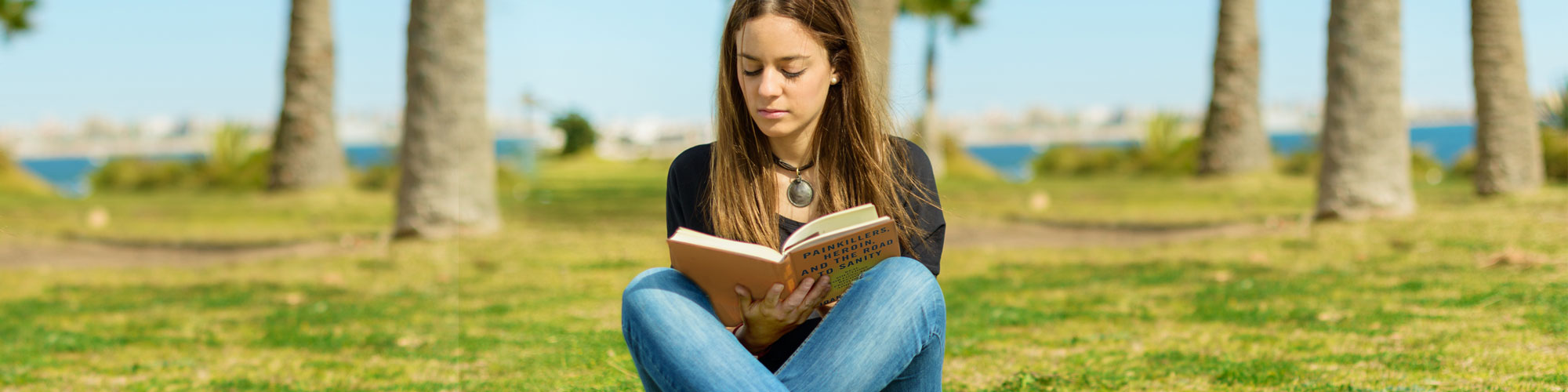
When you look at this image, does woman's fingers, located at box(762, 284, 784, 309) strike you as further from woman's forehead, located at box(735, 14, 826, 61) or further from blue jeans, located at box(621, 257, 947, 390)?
woman's forehead, located at box(735, 14, 826, 61)

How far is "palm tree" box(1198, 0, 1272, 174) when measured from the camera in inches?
582

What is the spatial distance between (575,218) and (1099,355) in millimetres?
7945

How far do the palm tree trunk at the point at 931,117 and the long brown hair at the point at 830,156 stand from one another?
70.9ft

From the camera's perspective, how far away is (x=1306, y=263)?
24.3ft

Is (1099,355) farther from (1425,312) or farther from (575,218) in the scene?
(575,218)

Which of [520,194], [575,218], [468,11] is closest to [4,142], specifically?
[520,194]

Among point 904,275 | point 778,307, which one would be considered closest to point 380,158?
point 778,307

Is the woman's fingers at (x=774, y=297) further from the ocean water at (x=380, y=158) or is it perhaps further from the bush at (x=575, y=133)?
the bush at (x=575, y=133)

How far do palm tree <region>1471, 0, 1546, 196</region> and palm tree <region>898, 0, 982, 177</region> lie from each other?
14.4 m

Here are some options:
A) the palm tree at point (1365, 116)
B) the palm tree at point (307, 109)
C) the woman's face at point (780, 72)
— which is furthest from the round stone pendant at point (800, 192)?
the palm tree at point (307, 109)

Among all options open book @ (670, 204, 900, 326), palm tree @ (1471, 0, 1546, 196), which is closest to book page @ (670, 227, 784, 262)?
open book @ (670, 204, 900, 326)

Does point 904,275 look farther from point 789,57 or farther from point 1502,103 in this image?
point 1502,103

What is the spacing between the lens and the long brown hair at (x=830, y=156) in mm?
2652

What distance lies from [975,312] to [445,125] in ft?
17.1
